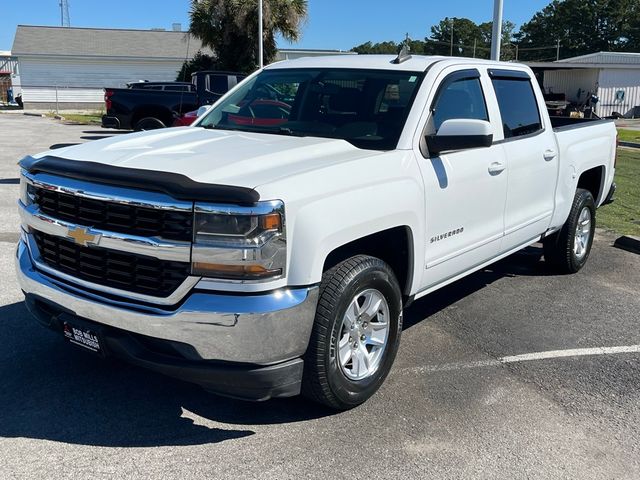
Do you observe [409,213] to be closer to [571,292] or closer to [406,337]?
[406,337]

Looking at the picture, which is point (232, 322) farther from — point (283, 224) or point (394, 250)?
point (394, 250)

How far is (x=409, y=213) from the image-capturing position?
3953 mm

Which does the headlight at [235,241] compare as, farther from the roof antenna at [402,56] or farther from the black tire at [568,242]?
the black tire at [568,242]

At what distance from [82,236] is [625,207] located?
9.23 metres

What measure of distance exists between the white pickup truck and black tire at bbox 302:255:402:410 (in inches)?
0.4

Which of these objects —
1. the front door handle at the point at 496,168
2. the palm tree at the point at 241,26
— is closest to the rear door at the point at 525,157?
the front door handle at the point at 496,168

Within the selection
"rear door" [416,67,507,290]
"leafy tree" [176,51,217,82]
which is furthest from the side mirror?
"leafy tree" [176,51,217,82]

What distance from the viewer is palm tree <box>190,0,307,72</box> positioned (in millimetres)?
29281

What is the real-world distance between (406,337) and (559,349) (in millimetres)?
1132

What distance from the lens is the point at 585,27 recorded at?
89.5 metres

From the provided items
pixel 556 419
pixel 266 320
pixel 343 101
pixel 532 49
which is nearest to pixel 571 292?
pixel 556 419

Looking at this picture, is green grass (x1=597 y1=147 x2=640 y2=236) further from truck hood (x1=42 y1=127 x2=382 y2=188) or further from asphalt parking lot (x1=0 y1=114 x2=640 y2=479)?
truck hood (x1=42 y1=127 x2=382 y2=188)

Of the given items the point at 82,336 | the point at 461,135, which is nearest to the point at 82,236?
the point at 82,336

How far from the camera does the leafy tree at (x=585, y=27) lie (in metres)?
85.2
